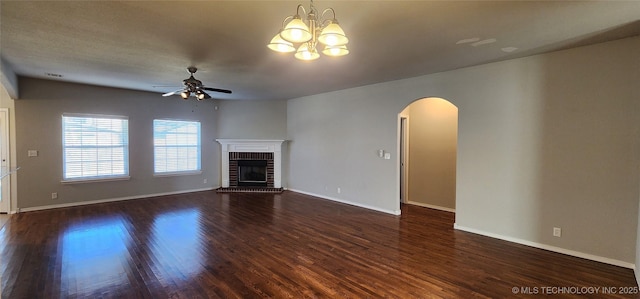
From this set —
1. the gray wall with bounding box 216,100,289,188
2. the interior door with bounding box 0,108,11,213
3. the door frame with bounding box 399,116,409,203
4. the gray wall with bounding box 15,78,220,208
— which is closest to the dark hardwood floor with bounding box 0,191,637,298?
the interior door with bounding box 0,108,11,213

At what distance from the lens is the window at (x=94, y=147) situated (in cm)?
587

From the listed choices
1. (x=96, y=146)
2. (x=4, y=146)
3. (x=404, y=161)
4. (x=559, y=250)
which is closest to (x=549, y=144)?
(x=559, y=250)

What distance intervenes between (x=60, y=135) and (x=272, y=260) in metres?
5.52

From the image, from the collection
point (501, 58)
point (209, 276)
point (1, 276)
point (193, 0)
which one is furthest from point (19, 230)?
point (501, 58)

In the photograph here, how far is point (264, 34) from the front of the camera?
306 cm

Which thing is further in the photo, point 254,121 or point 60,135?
point 254,121

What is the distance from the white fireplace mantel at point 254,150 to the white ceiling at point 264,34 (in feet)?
11.1

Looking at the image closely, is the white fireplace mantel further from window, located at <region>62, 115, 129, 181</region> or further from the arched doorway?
the arched doorway

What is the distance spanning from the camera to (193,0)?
7.57 feet

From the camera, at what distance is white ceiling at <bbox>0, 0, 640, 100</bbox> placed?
2.44 meters

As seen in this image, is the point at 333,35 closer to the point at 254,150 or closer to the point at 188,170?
the point at 254,150

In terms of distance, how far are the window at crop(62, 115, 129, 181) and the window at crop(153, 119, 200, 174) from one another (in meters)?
0.67

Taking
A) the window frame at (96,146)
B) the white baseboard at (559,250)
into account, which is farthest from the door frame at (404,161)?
the window frame at (96,146)

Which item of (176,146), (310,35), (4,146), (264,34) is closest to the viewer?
(310,35)
